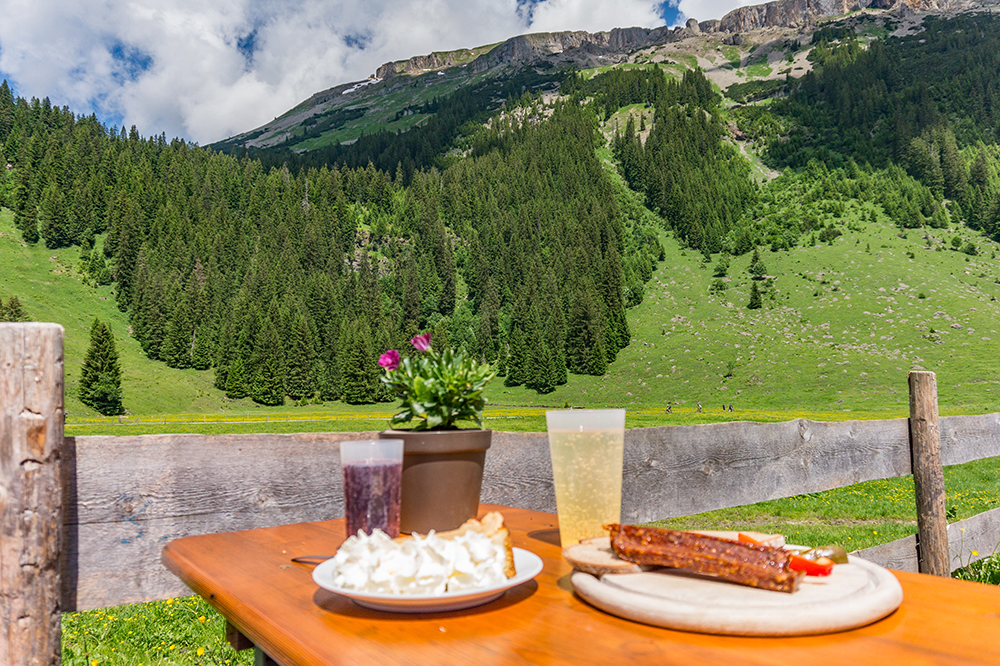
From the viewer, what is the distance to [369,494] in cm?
147

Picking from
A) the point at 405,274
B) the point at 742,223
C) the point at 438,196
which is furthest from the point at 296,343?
the point at 742,223

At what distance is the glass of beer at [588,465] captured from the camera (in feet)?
5.07

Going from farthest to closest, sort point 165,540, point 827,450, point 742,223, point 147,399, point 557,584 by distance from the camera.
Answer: point 742,223
point 147,399
point 827,450
point 165,540
point 557,584

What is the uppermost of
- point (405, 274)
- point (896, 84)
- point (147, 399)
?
point (896, 84)

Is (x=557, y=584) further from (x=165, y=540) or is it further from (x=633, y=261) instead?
(x=633, y=261)

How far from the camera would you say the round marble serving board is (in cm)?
92

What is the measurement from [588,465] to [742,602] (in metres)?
0.63

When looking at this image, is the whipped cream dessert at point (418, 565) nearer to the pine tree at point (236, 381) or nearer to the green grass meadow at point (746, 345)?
the green grass meadow at point (746, 345)

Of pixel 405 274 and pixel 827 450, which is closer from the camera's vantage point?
pixel 827 450

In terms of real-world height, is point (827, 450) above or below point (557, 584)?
below

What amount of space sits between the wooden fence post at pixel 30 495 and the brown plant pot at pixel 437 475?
3.53ft

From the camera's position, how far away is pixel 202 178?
107 meters

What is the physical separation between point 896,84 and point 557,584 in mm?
170279

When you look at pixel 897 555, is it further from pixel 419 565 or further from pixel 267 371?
pixel 267 371
